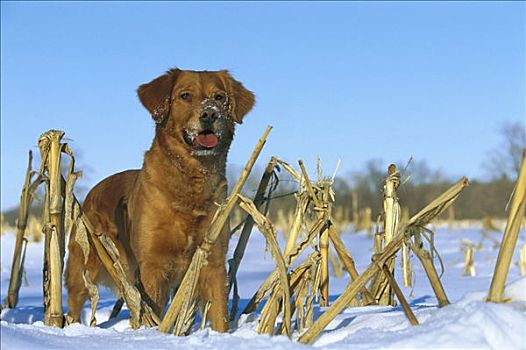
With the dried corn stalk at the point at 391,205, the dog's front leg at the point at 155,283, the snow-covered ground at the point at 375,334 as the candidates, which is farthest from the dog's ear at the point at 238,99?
the snow-covered ground at the point at 375,334

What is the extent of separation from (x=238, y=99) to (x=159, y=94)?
55cm

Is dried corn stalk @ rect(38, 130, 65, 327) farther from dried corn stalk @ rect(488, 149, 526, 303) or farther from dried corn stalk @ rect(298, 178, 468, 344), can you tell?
dried corn stalk @ rect(488, 149, 526, 303)

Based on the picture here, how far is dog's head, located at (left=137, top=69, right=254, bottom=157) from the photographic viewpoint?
4508mm

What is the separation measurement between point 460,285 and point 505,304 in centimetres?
385

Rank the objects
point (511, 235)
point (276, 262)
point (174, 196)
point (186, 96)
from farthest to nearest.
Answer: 1. point (186, 96)
2. point (174, 196)
3. point (276, 262)
4. point (511, 235)

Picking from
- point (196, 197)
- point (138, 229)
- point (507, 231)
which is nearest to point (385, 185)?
point (196, 197)

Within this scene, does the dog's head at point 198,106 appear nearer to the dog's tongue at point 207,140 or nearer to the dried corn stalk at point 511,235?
the dog's tongue at point 207,140

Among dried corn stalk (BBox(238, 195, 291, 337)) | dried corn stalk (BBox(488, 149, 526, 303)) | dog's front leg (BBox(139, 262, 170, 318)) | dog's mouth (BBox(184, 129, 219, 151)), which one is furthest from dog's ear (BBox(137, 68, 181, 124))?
dried corn stalk (BBox(488, 149, 526, 303))

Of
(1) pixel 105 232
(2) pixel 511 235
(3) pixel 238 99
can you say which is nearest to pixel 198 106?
(3) pixel 238 99

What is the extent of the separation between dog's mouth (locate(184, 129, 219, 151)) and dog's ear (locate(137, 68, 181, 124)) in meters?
0.27

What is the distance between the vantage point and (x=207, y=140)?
4496mm

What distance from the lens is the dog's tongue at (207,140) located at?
4471 millimetres

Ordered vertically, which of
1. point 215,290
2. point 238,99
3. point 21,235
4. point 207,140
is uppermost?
point 238,99

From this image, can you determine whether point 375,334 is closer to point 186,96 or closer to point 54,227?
point 54,227
